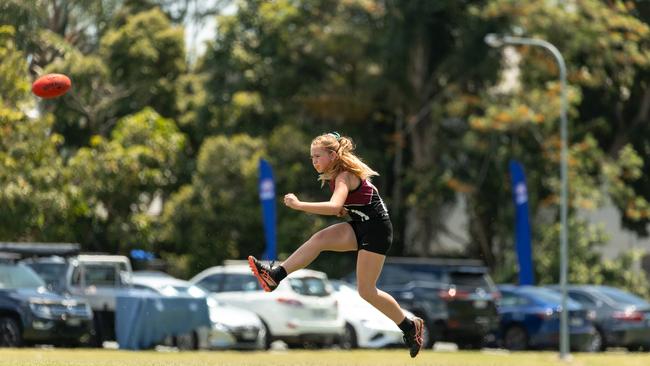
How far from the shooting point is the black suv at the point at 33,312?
24.0 meters

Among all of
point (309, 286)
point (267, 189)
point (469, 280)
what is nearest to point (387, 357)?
point (309, 286)

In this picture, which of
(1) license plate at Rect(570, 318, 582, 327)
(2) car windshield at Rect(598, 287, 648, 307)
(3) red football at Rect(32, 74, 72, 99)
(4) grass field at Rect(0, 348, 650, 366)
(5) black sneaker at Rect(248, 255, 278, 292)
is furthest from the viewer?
(2) car windshield at Rect(598, 287, 648, 307)

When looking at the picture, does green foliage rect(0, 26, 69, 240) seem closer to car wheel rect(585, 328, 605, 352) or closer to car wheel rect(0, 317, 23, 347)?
car wheel rect(0, 317, 23, 347)

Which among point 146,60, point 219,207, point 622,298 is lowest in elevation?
point 622,298

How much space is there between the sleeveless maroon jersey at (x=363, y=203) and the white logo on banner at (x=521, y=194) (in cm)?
2749

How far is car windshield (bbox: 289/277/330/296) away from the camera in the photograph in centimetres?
2778

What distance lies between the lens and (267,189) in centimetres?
3772

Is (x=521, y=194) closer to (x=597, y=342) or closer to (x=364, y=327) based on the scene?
(x=597, y=342)

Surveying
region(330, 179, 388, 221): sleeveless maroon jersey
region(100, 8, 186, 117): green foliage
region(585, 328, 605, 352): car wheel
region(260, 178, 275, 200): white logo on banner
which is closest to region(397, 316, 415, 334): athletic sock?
region(330, 179, 388, 221): sleeveless maroon jersey

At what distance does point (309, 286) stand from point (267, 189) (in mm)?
10078

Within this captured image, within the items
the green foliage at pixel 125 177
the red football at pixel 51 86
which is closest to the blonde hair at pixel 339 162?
the red football at pixel 51 86

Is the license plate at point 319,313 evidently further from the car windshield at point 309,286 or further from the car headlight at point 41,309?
the car headlight at point 41,309

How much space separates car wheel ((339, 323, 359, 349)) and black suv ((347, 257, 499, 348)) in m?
1.56

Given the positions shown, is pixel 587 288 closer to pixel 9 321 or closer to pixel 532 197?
pixel 532 197
